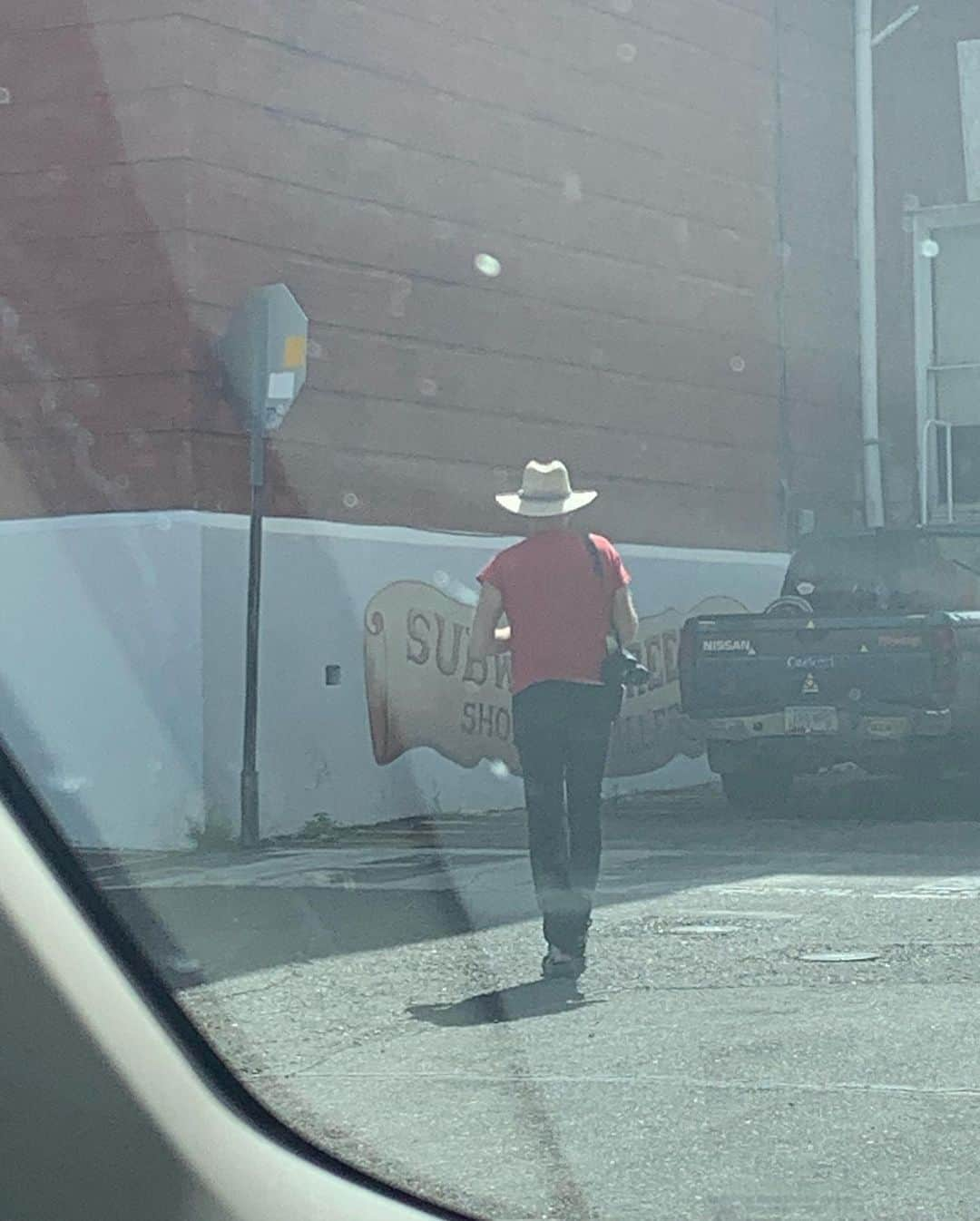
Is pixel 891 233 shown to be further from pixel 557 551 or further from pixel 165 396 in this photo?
pixel 557 551

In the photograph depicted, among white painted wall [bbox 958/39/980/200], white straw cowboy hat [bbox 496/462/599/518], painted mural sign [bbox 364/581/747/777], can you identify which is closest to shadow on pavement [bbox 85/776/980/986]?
painted mural sign [bbox 364/581/747/777]

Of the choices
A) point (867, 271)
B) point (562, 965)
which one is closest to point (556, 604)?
point (562, 965)

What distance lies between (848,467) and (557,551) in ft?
40.1

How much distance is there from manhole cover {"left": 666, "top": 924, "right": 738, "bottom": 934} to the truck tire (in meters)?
6.23

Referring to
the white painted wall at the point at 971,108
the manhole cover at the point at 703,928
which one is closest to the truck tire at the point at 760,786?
the manhole cover at the point at 703,928

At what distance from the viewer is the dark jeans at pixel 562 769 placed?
7.67 metres

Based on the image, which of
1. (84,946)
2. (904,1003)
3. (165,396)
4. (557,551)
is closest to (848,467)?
(165,396)

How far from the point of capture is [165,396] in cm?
1273

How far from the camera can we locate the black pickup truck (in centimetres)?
1419

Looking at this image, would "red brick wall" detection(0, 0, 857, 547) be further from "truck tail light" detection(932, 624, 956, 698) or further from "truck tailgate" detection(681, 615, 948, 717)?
"truck tail light" detection(932, 624, 956, 698)

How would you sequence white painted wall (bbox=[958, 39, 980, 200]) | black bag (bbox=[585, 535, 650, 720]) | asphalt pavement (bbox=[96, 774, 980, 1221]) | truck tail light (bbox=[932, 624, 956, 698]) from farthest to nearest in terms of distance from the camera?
white painted wall (bbox=[958, 39, 980, 200])
truck tail light (bbox=[932, 624, 956, 698])
black bag (bbox=[585, 535, 650, 720])
asphalt pavement (bbox=[96, 774, 980, 1221])

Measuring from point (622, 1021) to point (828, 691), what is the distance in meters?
8.08

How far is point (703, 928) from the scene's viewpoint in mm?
8500

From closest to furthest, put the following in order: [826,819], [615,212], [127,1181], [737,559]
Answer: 1. [127,1181]
2. [826,819]
3. [615,212]
4. [737,559]
